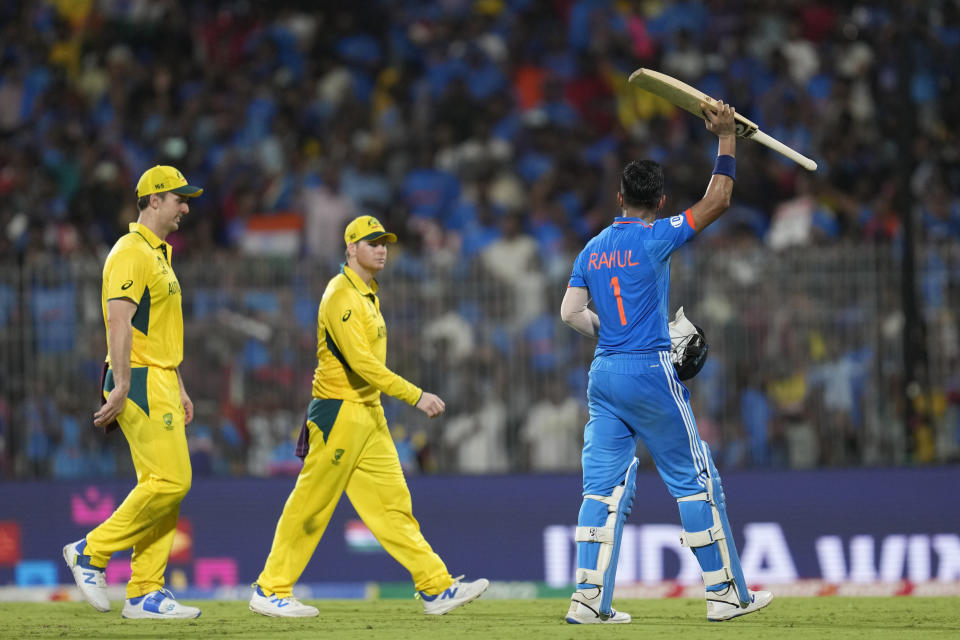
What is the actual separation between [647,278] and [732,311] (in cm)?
500

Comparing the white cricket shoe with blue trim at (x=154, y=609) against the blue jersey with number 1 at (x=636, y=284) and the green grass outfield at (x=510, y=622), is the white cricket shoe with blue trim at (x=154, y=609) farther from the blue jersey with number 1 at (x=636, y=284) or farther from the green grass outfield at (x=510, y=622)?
the blue jersey with number 1 at (x=636, y=284)

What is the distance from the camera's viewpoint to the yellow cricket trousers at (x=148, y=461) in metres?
8.02

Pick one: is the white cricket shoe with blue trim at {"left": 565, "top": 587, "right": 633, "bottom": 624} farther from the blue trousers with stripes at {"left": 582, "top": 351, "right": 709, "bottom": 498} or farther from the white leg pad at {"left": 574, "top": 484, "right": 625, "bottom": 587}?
the blue trousers with stripes at {"left": 582, "top": 351, "right": 709, "bottom": 498}

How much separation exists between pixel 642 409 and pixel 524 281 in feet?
16.3

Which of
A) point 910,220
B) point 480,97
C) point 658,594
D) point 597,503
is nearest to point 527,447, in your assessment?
point 658,594

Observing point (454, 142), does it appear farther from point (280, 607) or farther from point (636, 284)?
point (636, 284)

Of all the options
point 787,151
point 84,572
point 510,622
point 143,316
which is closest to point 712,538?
point 510,622

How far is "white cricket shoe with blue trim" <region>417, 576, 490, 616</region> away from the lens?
8414 millimetres

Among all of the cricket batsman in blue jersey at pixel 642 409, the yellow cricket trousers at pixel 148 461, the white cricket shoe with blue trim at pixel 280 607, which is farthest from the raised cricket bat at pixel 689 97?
the white cricket shoe with blue trim at pixel 280 607

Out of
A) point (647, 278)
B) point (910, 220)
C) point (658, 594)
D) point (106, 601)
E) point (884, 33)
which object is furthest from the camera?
point (884, 33)

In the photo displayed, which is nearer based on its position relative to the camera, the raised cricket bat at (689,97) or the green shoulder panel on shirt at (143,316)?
the raised cricket bat at (689,97)

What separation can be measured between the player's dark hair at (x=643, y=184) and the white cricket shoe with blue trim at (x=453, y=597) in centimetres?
247

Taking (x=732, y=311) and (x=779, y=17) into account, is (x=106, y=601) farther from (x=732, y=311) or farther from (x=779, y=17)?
(x=779, y=17)

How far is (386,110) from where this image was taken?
56.8 feet
